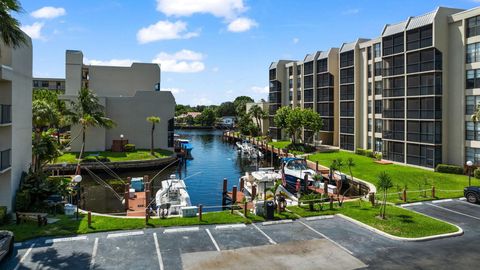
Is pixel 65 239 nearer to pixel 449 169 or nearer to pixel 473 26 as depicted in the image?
pixel 449 169

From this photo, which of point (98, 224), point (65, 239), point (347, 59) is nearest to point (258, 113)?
point (347, 59)

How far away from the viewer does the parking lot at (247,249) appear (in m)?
17.0

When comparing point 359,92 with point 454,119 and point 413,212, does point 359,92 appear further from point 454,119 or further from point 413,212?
point 413,212

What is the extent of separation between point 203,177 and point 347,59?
1273 inches

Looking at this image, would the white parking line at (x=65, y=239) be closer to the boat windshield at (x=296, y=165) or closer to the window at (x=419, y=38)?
the boat windshield at (x=296, y=165)

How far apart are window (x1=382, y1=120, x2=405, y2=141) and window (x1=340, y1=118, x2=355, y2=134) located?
10.5 meters

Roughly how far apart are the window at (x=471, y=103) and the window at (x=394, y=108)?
805 centimetres

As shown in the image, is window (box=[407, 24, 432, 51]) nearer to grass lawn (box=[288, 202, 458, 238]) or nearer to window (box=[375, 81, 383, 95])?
window (box=[375, 81, 383, 95])

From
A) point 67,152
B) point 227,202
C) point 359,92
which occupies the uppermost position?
point 359,92

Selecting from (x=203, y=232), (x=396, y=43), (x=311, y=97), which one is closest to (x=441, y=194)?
(x=203, y=232)

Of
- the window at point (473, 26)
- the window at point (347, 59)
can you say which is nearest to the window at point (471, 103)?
the window at point (473, 26)

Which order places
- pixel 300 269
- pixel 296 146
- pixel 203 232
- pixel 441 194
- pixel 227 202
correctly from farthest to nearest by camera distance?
pixel 296 146 → pixel 227 202 → pixel 441 194 → pixel 203 232 → pixel 300 269

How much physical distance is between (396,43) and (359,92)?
46.5 ft

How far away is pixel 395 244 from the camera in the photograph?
1984cm
